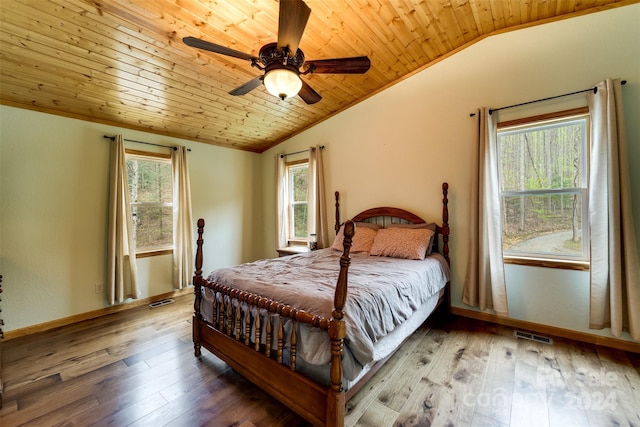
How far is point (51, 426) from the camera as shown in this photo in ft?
5.06

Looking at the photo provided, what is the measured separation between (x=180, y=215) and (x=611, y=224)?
4711mm

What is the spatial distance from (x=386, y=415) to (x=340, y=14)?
2.98 metres

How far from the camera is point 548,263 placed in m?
2.59

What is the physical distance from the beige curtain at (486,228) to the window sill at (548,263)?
0.17 m

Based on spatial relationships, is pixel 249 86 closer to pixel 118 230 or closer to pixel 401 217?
pixel 401 217

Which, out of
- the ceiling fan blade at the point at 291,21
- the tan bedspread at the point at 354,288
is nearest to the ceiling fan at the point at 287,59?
the ceiling fan blade at the point at 291,21

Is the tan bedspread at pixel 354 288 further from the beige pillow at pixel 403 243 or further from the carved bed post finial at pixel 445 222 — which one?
the carved bed post finial at pixel 445 222

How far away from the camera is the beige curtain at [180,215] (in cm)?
380

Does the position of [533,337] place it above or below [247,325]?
below

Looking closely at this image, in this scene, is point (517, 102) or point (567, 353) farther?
point (517, 102)

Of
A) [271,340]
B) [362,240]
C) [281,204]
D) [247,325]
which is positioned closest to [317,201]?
[281,204]

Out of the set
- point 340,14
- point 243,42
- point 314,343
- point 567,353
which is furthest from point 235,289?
point 567,353

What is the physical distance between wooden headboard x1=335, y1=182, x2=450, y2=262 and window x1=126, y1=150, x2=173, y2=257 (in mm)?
2488

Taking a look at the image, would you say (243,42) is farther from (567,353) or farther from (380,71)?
(567,353)
